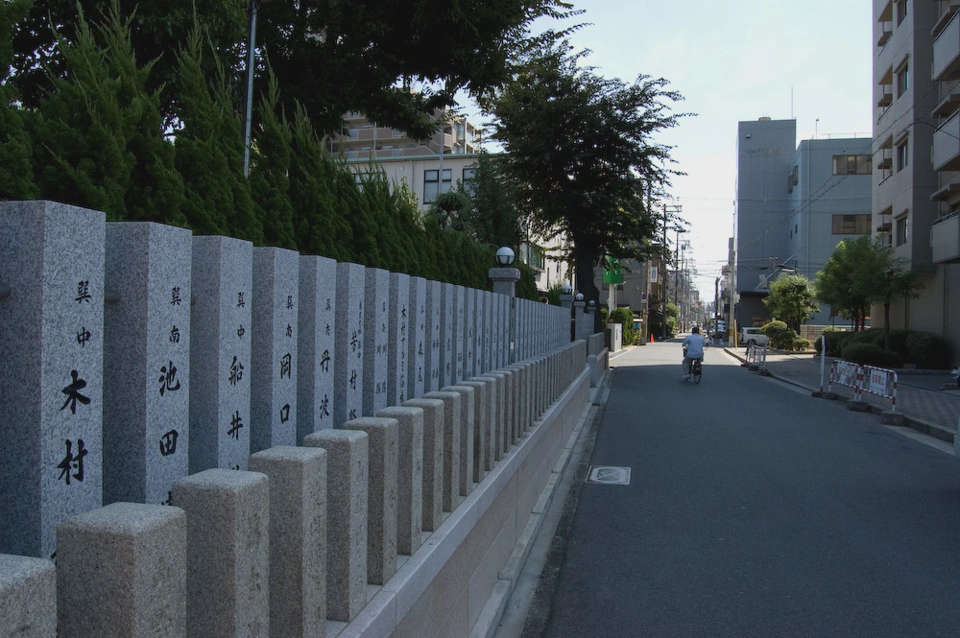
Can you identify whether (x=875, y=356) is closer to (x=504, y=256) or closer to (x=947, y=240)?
(x=947, y=240)

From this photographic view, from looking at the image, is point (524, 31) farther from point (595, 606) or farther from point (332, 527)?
point (332, 527)

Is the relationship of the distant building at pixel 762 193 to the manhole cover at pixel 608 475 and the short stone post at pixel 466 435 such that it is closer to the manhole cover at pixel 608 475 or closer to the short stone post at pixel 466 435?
the manhole cover at pixel 608 475

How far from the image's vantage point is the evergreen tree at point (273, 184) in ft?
14.8

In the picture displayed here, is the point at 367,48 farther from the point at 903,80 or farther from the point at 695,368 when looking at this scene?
the point at 903,80

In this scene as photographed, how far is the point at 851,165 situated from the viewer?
5262cm

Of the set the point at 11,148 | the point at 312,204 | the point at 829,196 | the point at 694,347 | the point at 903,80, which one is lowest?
the point at 694,347

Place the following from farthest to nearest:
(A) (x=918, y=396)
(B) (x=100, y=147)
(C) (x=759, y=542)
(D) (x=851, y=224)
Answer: (D) (x=851, y=224), (A) (x=918, y=396), (C) (x=759, y=542), (B) (x=100, y=147)

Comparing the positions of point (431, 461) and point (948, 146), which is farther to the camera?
point (948, 146)

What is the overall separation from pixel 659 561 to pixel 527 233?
27.3m

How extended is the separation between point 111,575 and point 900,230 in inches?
1379

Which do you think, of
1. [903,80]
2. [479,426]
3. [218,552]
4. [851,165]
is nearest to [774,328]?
[851,165]

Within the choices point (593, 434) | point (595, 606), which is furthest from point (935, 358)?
point (595, 606)

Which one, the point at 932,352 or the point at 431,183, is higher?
the point at 431,183

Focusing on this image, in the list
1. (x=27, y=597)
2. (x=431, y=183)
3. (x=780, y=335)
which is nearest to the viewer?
(x=27, y=597)
